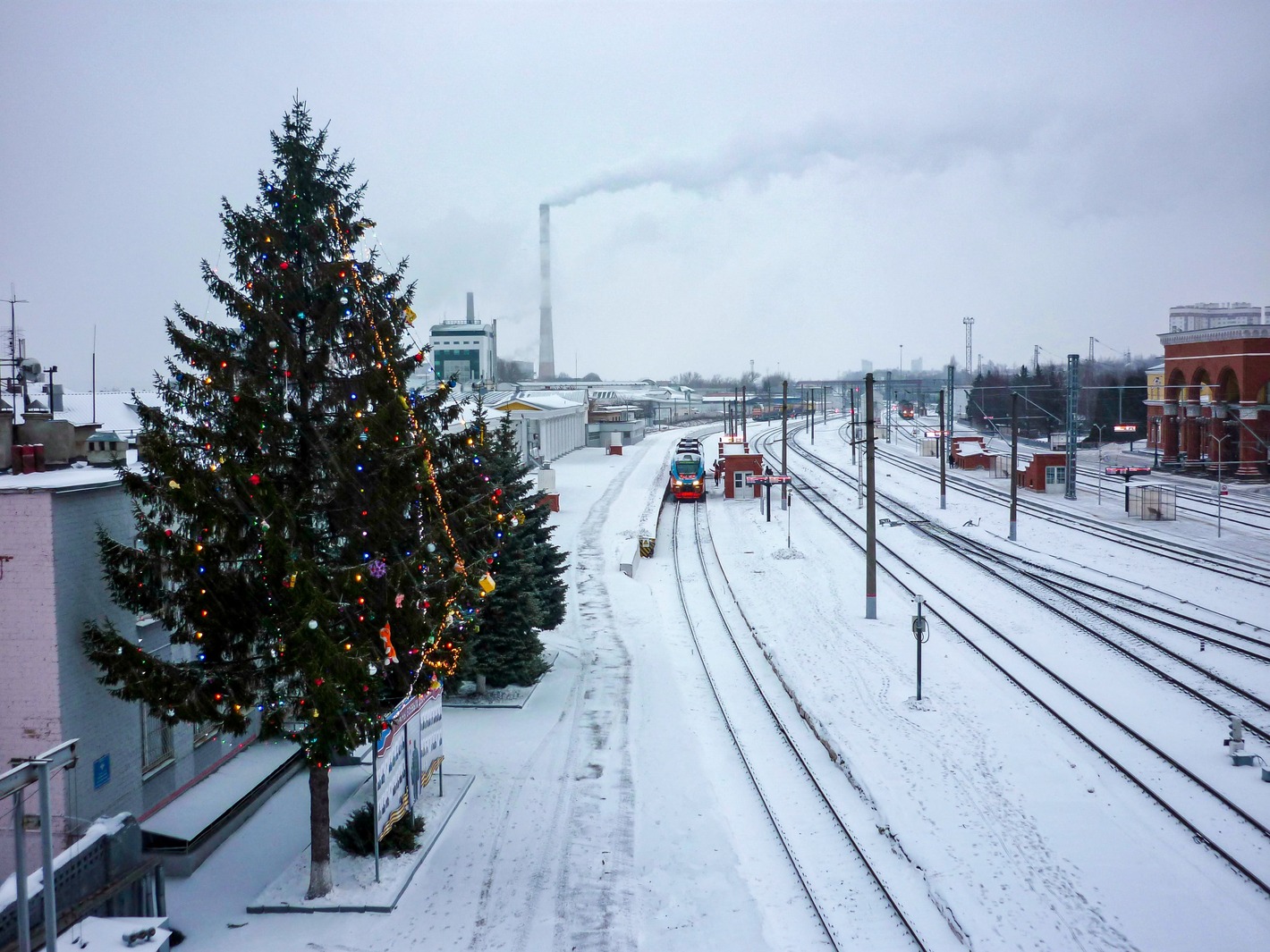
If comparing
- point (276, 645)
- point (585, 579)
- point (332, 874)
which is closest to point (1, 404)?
Answer: point (276, 645)

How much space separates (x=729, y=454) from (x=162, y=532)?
4043 centimetres

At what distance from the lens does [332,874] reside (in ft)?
35.4

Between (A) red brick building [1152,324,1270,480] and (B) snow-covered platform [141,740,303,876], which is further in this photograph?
(A) red brick building [1152,324,1270,480]

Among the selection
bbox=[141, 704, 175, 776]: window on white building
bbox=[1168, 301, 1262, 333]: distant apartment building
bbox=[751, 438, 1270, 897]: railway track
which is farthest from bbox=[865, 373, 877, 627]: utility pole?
bbox=[1168, 301, 1262, 333]: distant apartment building

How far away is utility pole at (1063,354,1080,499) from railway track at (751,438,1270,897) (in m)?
18.9

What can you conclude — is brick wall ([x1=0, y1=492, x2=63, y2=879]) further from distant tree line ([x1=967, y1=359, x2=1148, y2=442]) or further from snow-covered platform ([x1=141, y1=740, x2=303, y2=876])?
distant tree line ([x1=967, y1=359, x2=1148, y2=442])

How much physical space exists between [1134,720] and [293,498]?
542 inches

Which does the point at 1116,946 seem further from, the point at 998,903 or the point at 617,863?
the point at 617,863

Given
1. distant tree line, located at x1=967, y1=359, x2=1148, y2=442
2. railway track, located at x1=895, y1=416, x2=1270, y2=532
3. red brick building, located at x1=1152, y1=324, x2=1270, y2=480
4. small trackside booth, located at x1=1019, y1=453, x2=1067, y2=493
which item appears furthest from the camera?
distant tree line, located at x1=967, y1=359, x2=1148, y2=442

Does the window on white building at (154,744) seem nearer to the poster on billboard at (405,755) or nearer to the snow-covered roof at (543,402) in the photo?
the poster on billboard at (405,755)

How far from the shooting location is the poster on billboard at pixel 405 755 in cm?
1055

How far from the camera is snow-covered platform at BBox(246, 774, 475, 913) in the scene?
10.1 metres

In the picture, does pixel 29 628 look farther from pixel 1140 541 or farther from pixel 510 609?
pixel 1140 541

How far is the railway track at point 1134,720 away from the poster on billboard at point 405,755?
9.76 metres
